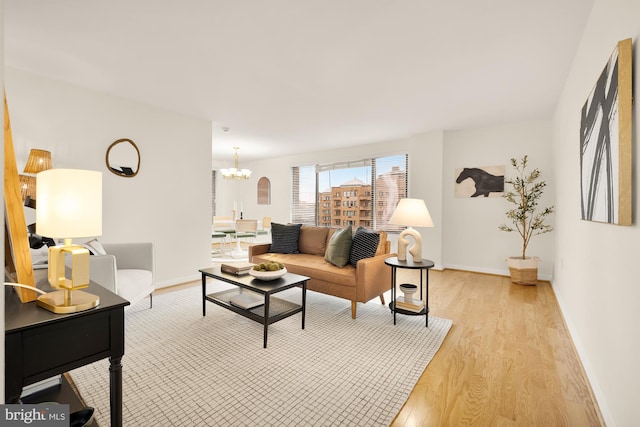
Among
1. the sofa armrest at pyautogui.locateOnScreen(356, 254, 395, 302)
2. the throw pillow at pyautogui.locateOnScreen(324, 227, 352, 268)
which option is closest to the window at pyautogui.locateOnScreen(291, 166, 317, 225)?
the throw pillow at pyautogui.locateOnScreen(324, 227, 352, 268)

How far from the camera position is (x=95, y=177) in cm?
120

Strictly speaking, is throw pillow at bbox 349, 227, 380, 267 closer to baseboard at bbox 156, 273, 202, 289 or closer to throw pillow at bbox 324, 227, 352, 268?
throw pillow at bbox 324, 227, 352, 268

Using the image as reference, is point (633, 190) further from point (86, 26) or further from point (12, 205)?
point (86, 26)

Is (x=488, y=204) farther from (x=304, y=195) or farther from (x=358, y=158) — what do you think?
(x=304, y=195)

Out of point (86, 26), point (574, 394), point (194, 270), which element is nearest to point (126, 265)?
point (194, 270)

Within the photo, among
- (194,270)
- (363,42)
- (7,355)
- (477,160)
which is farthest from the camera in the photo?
(477,160)

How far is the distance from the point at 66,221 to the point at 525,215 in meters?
5.16

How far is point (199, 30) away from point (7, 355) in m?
2.26

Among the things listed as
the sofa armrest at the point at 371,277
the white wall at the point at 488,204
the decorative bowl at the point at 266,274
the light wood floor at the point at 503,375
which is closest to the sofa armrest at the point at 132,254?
the decorative bowl at the point at 266,274

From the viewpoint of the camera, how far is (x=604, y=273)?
1.66 m

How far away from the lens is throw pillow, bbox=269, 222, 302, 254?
157 inches

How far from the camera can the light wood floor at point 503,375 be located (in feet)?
5.21

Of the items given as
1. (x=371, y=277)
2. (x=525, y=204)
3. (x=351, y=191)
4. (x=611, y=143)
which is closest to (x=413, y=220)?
(x=371, y=277)

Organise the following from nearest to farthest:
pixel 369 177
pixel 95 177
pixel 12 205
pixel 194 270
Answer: pixel 12 205
pixel 95 177
pixel 194 270
pixel 369 177
